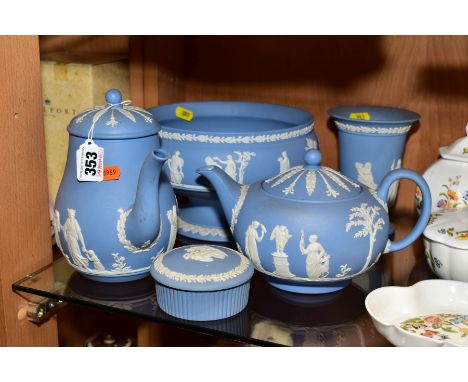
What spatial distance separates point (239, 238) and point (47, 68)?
0.46 meters

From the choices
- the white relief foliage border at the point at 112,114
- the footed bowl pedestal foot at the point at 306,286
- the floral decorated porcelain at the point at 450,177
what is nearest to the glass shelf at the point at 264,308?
the footed bowl pedestal foot at the point at 306,286

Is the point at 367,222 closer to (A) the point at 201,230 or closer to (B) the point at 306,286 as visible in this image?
(B) the point at 306,286

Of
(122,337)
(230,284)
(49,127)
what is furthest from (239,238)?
(122,337)

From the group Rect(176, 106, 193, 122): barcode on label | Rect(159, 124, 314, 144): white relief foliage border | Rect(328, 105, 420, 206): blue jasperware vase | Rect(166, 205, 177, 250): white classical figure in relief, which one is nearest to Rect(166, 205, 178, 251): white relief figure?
Rect(166, 205, 177, 250): white classical figure in relief

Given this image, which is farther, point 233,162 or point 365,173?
point 365,173

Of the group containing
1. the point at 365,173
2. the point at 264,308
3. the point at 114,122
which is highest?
the point at 114,122

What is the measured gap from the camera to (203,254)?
88 cm

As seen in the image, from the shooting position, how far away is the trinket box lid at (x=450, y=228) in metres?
0.89

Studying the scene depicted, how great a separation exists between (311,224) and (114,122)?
0.90 ft

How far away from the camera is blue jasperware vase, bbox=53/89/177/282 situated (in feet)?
2.85

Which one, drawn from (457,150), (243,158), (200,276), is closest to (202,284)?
(200,276)

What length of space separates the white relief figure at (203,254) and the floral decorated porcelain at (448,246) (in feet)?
0.91

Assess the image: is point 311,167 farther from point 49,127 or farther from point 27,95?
point 49,127

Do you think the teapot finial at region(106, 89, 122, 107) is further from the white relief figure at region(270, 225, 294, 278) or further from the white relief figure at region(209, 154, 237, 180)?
the white relief figure at region(270, 225, 294, 278)
